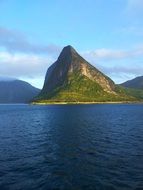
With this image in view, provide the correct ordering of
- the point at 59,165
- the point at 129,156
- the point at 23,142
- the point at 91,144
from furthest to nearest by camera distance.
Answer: the point at 23,142, the point at 91,144, the point at 129,156, the point at 59,165

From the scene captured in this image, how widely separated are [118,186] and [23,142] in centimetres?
4609

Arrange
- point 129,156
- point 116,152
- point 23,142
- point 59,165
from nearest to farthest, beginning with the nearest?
1. point 59,165
2. point 129,156
3. point 116,152
4. point 23,142

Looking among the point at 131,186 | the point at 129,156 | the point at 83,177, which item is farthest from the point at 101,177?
the point at 129,156

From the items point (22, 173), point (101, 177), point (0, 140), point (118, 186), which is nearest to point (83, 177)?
point (101, 177)

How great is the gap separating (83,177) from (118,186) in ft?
22.6

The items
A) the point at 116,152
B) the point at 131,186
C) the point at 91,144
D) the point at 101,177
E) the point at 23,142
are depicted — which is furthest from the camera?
the point at 23,142

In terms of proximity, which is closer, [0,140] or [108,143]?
[108,143]

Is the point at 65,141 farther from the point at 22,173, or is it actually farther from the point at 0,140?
the point at 22,173

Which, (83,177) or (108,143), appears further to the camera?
(108,143)

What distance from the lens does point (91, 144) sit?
79.3m

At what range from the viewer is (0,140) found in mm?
87312

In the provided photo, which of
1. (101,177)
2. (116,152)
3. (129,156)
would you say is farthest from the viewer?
(116,152)

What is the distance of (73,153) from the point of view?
67.6 metres

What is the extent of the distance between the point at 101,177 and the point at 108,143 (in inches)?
1296
